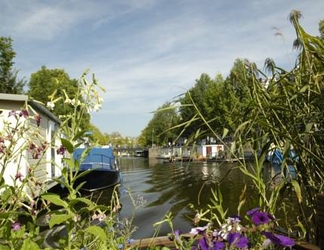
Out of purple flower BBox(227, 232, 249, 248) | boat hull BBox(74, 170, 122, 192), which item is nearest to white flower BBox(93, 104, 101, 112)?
purple flower BBox(227, 232, 249, 248)

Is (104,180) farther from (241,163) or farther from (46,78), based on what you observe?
(46,78)

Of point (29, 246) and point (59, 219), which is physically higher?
point (59, 219)

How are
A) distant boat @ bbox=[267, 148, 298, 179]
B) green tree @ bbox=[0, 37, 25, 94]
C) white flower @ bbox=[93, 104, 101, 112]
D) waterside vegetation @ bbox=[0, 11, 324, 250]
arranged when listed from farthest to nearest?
green tree @ bbox=[0, 37, 25, 94], distant boat @ bbox=[267, 148, 298, 179], white flower @ bbox=[93, 104, 101, 112], waterside vegetation @ bbox=[0, 11, 324, 250]

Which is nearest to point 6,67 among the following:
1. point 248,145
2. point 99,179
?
point 99,179

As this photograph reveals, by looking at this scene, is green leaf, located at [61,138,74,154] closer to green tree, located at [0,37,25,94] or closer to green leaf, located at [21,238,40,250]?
green leaf, located at [21,238,40,250]

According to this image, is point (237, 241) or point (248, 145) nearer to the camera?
point (237, 241)

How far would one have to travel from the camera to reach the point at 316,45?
229cm

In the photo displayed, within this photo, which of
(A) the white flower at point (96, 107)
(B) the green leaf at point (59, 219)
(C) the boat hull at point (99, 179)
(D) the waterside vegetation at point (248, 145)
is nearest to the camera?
(B) the green leaf at point (59, 219)

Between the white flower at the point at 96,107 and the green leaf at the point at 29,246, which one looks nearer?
the green leaf at the point at 29,246

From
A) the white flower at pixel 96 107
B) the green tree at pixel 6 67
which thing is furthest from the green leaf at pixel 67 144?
the green tree at pixel 6 67

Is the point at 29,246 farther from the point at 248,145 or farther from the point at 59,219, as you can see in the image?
the point at 248,145

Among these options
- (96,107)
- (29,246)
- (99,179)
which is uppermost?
(96,107)

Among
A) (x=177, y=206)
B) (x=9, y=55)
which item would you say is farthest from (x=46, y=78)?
(x=177, y=206)

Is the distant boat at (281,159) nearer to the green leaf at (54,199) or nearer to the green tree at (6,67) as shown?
the green leaf at (54,199)
